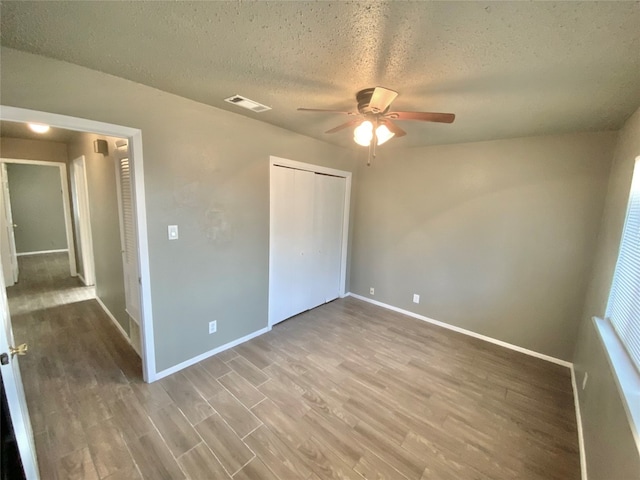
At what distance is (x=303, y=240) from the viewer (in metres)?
3.50

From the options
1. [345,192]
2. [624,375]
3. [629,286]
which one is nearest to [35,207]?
[345,192]

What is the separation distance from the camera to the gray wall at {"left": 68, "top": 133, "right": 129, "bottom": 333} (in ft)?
9.44

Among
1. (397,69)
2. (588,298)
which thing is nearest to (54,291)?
(397,69)

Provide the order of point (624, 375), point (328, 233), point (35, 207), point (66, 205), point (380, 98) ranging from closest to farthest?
1. point (624, 375)
2. point (380, 98)
3. point (328, 233)
4. point (66, 205)
5. point (35, 207)

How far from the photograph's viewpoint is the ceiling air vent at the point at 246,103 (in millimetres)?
2080

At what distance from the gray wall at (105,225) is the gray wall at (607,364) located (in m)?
3.91

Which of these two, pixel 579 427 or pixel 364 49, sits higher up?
pixel 364 49

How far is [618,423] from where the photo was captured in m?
1.21

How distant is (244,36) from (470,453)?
2844 millimetres

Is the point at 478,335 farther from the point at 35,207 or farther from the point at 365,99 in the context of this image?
the point at 35,207

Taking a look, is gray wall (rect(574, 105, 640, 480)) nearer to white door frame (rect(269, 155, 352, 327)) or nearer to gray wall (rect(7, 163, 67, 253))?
white door frame (rect(269, 155, 352, 327))

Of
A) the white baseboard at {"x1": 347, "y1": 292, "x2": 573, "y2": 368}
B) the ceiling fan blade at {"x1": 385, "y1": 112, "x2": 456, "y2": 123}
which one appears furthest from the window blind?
the ceiling fan blade at {"x1": 385, "y1": 112, "x2": 456, "y2": 123}

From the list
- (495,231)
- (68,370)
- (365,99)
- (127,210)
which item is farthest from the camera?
(495,231)

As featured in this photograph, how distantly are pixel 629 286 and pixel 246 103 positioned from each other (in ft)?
9.75
